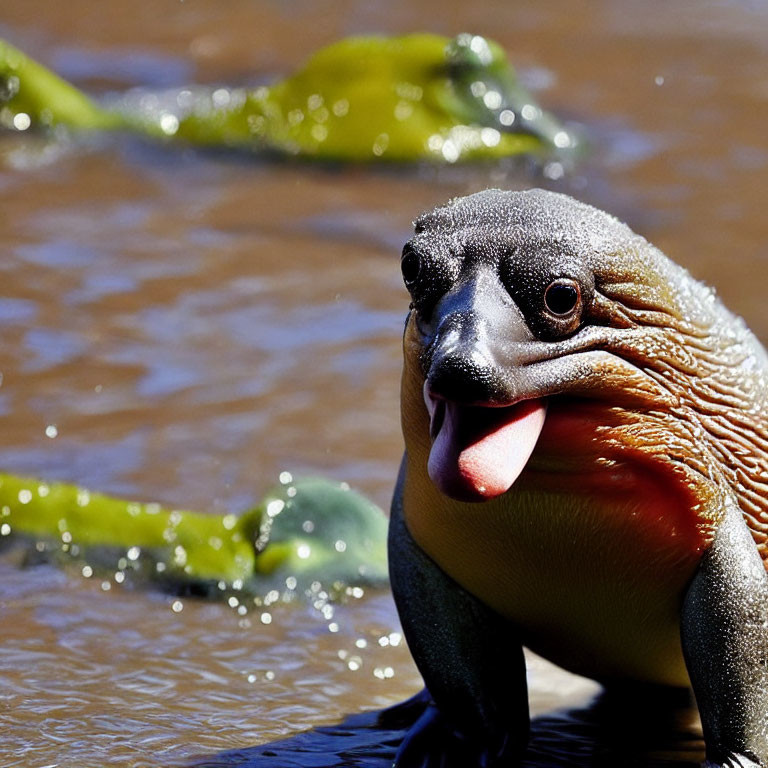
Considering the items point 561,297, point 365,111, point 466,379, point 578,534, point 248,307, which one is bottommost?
point 578,534

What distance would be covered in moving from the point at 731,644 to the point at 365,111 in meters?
6.66

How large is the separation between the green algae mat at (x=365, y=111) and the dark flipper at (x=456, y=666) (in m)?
5.84

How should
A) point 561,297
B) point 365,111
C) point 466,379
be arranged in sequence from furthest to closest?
point 365,111, point 561,297, point 466,379

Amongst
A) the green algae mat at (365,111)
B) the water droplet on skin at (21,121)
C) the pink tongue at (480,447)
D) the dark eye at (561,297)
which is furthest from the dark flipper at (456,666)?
the water droplet on skin at (21,121)

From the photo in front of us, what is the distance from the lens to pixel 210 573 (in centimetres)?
517

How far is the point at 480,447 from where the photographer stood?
10.4 feet

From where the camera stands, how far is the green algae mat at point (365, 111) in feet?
31.7

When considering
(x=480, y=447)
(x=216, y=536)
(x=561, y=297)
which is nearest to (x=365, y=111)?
(x=216, y=536)

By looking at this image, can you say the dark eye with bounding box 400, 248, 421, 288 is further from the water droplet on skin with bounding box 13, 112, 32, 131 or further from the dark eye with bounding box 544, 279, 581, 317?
the water droplet on skin with bounding box 13, 112, 32, 131

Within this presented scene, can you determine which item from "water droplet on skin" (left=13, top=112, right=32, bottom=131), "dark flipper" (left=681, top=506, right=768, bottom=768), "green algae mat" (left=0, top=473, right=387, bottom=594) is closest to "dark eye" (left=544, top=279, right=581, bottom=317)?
"dark flipper" (left=681, top=506, right=768, bottom=768)

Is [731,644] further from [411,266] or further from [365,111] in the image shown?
[365,111]

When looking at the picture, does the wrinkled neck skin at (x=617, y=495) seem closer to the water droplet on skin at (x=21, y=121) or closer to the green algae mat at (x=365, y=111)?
the green algae mat at (x=365, y=111)

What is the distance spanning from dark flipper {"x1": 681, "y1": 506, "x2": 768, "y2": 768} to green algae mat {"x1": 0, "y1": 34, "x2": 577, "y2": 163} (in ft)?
20.3

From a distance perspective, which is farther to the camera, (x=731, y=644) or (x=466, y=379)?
(x=731, y=644)
